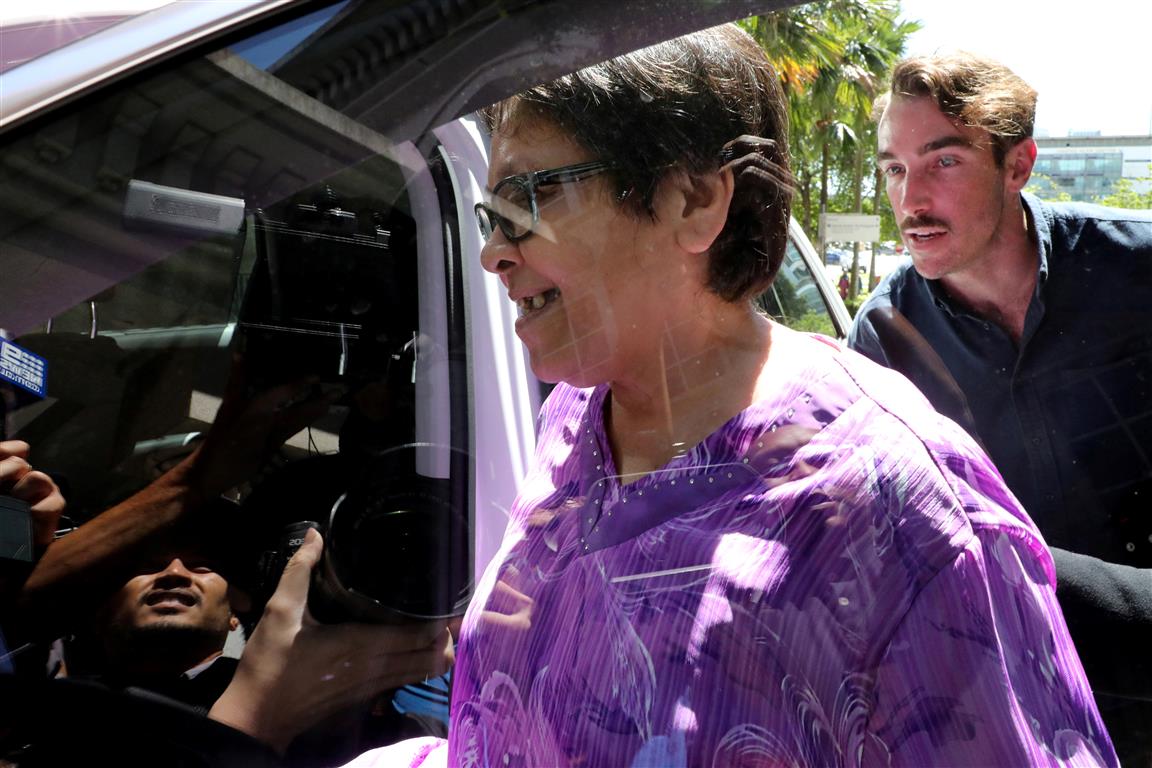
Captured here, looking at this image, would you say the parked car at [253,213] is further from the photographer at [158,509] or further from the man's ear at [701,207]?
the man's ear at [701,207]

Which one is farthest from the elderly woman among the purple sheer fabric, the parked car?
the parked car

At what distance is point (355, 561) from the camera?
4.40ft

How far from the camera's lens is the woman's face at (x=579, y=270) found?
1.17 metres

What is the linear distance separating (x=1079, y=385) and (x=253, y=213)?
99 centimetres

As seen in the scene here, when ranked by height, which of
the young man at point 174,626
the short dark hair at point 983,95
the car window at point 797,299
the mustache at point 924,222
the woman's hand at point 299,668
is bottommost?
the woman's hand at point 299,668

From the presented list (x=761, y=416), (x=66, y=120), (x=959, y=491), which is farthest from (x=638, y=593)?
(x=66, y=120)

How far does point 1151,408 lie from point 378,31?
90cm

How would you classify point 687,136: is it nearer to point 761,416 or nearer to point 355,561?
point 761,416

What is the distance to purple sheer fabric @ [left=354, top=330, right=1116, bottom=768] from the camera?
100 centimetres

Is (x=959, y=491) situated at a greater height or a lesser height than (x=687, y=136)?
lesser

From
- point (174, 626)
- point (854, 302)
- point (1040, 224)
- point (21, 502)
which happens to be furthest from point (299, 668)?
point (1040, 224)

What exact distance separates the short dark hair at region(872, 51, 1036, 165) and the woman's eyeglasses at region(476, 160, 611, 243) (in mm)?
359

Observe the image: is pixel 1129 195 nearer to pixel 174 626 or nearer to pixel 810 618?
pixel 810 618

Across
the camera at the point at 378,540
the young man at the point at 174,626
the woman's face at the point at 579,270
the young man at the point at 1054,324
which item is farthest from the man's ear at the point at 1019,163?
the young man at the point at 174,626
